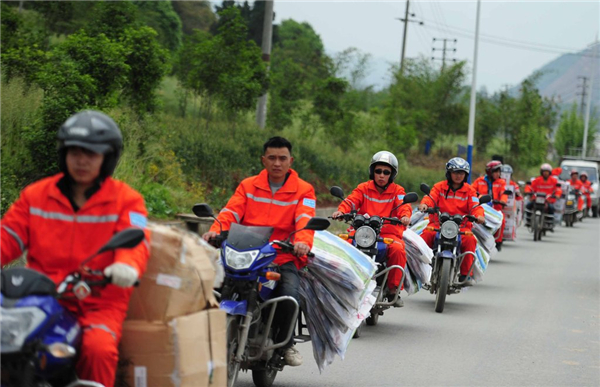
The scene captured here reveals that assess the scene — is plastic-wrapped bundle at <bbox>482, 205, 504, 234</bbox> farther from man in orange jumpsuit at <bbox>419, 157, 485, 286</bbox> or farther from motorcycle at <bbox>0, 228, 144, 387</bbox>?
motorcycle at <bbox>0, 228, 144, 387</bbox>

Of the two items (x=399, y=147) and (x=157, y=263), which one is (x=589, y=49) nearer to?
(x=399, y=147)

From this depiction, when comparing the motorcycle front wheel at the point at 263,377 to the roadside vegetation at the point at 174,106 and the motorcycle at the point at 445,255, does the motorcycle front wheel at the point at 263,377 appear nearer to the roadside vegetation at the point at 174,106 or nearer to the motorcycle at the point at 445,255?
the motorcycle at the point at 445,255

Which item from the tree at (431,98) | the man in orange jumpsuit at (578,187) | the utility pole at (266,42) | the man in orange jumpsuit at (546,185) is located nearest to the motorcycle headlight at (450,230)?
the utility pole at (266,42)

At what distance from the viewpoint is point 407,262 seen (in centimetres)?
1159

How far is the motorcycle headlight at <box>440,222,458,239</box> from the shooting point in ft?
42.3

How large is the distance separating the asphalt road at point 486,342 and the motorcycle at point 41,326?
346 cm

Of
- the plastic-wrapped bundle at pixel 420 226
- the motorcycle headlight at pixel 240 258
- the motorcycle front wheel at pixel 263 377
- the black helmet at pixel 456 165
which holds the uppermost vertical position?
the black helmet at pixel 456 165

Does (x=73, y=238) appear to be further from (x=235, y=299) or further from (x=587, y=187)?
(x=587, y=187)

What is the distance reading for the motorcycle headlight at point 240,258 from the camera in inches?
253

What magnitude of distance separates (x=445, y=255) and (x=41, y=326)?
9063 mm

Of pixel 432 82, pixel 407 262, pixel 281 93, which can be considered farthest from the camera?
pixel 432 82

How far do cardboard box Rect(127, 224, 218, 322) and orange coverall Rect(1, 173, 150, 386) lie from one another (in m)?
0.20

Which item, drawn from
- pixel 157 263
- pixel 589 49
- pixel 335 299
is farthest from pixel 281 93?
pixel 589 49

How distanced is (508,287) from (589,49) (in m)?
69.6
